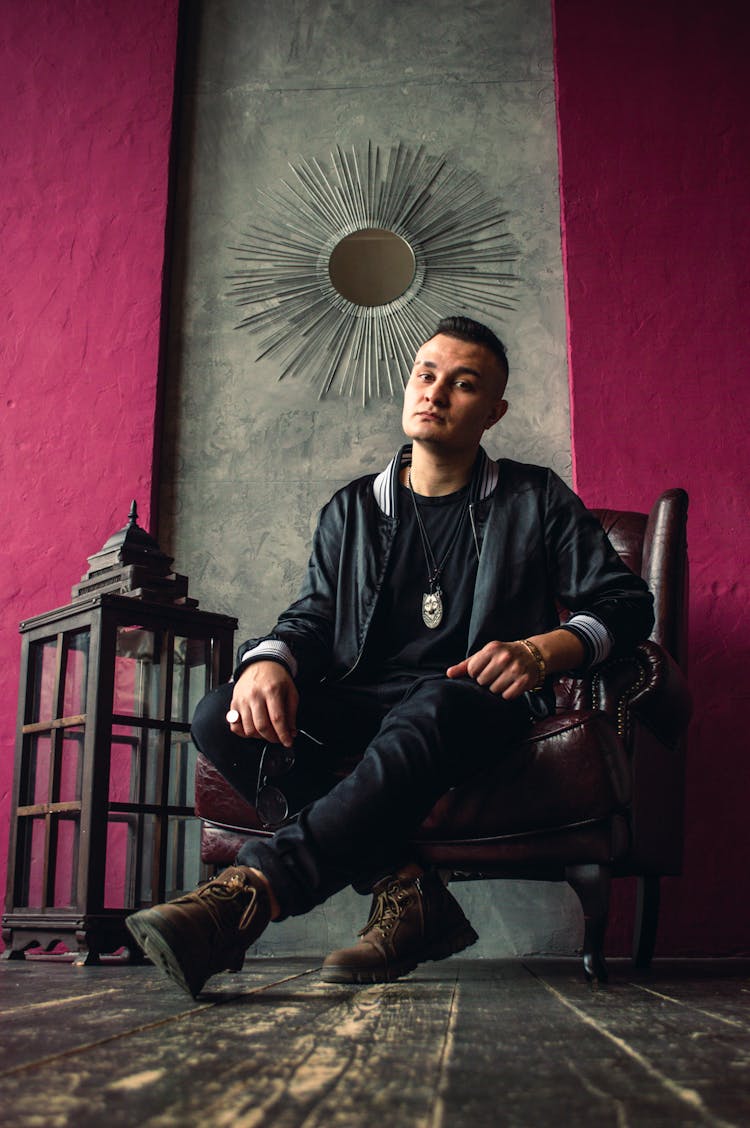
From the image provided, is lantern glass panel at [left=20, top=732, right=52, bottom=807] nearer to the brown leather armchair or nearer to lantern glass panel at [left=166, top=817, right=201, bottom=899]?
lantern glass panel at [left=166, top=817, right=201, bottom=899]

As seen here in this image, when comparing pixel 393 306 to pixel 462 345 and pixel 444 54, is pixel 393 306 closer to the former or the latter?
pixel 444 54

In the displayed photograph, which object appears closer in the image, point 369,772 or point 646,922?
point 369,772

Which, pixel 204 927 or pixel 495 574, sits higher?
pixel 495 574

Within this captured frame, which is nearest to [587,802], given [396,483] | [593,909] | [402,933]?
[593,909]

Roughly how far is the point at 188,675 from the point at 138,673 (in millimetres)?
174

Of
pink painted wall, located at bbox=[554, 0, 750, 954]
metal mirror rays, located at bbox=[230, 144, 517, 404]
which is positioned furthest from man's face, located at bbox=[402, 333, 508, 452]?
metal mirror rays, located at bbox=[230, 144, 517, 404]

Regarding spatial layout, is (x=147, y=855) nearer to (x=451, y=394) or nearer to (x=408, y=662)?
(x=408, y=662)

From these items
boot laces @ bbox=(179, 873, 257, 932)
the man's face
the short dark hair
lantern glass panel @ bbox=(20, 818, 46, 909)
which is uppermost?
the short dark hair

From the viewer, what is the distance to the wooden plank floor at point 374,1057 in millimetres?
665

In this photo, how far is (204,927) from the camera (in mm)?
1301

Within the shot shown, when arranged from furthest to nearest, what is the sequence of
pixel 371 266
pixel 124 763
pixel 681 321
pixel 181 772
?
pixel 371 266 < pixel 681 321 < pixel 181 772 < pixel 124 763

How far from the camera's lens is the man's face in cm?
222

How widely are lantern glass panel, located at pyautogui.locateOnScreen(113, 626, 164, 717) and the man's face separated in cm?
88

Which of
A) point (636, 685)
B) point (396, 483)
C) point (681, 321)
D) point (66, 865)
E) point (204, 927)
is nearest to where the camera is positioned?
point (204, 927)
